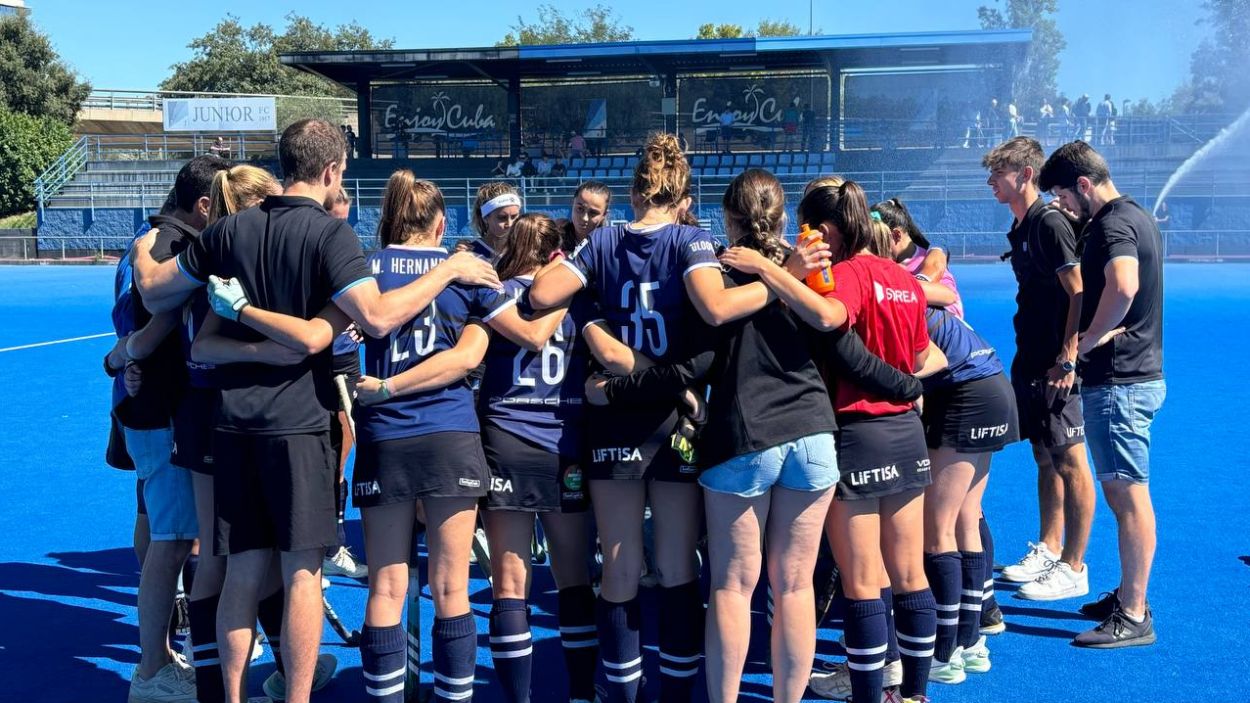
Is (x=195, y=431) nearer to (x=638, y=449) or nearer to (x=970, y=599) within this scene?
(x=638, y=449)

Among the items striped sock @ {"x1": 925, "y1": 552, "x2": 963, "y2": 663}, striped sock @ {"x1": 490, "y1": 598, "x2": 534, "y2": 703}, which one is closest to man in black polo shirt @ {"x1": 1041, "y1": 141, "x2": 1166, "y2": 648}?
striped sock @ {"x1": 925, "y1": 552, "x2": 963, "y2": 663}

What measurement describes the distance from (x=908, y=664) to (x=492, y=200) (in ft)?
9.14

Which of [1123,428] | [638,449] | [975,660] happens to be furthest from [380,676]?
[1123,428]

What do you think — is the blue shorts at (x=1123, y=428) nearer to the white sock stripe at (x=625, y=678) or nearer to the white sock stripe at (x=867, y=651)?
the white sock stripe at (x=867, y=651)

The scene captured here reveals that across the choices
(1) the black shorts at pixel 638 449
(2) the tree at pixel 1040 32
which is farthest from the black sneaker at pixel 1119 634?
(2) the tree at pixel 1040 32

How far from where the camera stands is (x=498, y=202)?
518cm

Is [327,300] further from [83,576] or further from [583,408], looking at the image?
[83,576]

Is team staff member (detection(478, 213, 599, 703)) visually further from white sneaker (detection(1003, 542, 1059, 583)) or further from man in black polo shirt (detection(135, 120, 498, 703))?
white sneaker (detection(1003, 542, 1059, 583))

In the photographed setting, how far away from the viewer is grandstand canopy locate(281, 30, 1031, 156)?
34.0 m

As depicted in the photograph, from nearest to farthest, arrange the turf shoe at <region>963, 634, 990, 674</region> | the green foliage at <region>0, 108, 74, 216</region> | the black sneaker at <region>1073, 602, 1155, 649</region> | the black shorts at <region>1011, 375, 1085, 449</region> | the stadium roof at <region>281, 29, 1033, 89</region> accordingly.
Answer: the turf shoe at <region>963, 634, 990, 674</region>
the black sneaker at <region>1073, 602, 1155, 649</region>
the black shorts at <region>1011, 375, 1085, 449</region>
the stadium roof at <region>281, 29, 1033, 89</region>
the green foliage at <region>0, 108, 74, 216</region>

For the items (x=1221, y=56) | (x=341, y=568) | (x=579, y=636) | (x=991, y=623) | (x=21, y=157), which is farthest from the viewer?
(x=1221, y=56)

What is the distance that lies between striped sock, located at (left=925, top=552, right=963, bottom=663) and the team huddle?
314 mm

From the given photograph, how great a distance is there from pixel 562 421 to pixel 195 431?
134 centimetres

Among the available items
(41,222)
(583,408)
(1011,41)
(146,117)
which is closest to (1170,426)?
(583,408)
